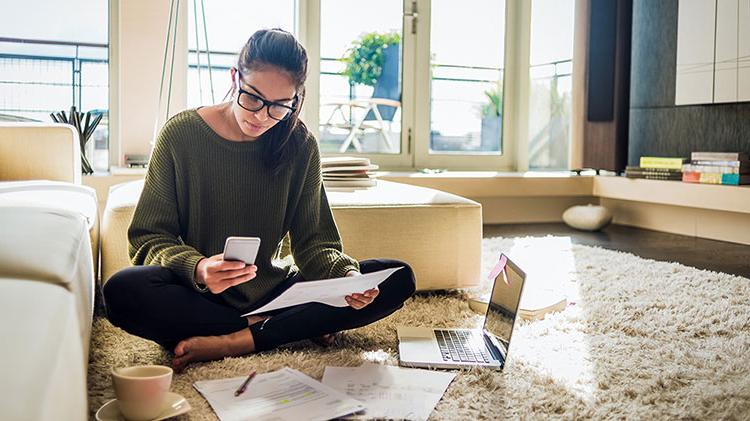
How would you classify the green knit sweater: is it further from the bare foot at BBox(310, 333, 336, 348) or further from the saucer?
the saucer

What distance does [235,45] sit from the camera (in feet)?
16.0

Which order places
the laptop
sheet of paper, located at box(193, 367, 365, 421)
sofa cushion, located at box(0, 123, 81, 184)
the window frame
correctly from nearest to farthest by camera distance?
sheet of paper, located at box(193, 367, 365, 421), the laptop, sofa cushion, located at box(0, 123, 81, 184), the window frame

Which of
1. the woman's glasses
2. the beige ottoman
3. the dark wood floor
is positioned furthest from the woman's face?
the dark wood floor

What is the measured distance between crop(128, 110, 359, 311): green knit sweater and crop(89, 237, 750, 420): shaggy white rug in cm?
24

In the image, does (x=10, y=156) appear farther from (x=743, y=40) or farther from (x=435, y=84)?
(x=743, y=40)

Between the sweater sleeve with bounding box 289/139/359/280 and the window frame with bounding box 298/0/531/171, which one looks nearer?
the sweater sleeve with bounding box 289/139/359/280

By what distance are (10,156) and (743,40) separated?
12.0ft

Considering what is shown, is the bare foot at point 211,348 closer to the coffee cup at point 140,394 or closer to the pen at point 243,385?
the pen at point 243,385

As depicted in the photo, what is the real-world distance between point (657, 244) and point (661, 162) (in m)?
0.73

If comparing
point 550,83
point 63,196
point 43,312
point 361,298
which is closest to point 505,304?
point 361,298

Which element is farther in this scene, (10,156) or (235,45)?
(235,45)

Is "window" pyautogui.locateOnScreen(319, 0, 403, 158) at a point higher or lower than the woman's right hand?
higher

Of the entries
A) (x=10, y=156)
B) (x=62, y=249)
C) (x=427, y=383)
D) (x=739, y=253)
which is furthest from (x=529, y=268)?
(x=62, y=249)

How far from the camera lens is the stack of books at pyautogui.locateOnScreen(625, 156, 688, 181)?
14.9 feet
